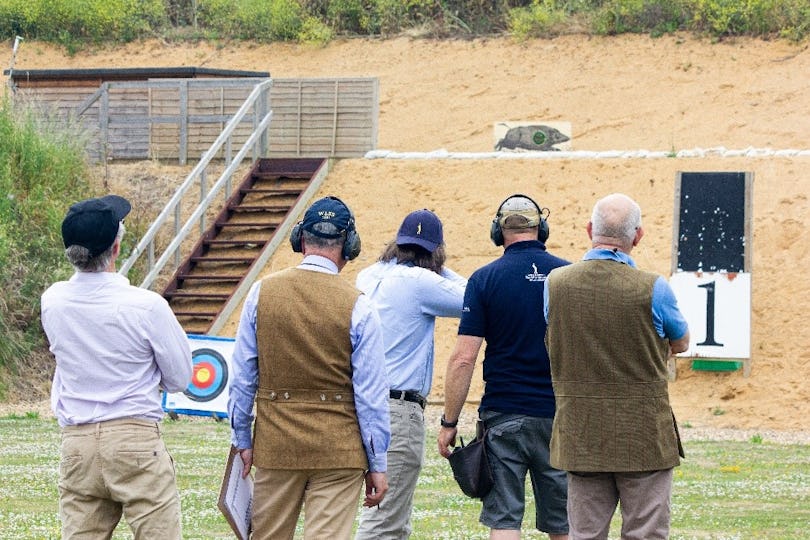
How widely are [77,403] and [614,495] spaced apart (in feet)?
7.09

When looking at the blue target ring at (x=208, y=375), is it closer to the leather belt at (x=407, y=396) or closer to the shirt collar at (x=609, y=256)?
the leather belt at (x=407, y=396)

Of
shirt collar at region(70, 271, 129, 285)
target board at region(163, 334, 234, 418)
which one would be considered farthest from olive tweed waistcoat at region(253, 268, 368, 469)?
target board at region(163, 334, 234, 418)

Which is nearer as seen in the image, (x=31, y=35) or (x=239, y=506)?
(x=239, y=506)

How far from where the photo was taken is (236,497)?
19.0 ft

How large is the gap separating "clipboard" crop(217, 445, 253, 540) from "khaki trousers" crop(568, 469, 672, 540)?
4.27ft

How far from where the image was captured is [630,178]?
71.5 feet

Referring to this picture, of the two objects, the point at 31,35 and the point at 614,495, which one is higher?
the point at 31,35

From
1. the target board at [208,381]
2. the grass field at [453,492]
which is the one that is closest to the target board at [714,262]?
the grass field at [453,492]

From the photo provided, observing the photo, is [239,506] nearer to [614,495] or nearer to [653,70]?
[614,495]

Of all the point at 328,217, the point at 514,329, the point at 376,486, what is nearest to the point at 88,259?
the point at 328,217

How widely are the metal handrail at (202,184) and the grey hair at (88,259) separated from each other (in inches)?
588

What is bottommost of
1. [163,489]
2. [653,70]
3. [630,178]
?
[163,489]

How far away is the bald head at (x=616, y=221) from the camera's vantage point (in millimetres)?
6004

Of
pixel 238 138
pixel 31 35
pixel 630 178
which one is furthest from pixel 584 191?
pixel 31 35
